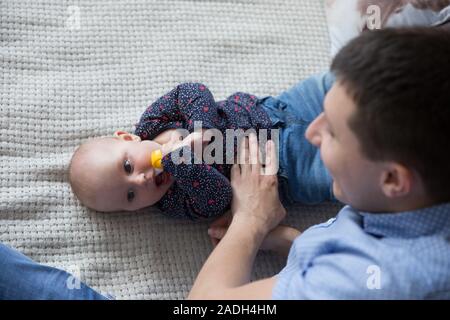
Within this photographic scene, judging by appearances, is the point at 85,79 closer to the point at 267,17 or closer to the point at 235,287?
the point at 267,17

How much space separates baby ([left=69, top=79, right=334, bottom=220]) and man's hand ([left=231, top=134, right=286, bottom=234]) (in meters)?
0.03

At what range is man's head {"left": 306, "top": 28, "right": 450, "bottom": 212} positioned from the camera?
68 centimetres

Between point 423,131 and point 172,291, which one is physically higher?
point 423,131

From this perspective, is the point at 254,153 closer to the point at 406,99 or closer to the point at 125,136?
the point at 125,136

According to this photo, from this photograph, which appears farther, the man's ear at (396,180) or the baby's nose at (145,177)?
the baby's nose at (145,177)

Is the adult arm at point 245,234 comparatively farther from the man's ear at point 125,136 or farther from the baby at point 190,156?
the man's ear at point 125,136

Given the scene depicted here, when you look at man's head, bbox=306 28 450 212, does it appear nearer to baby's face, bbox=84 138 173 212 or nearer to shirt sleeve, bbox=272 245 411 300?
shirt sleeve, bbox=272 245 411 300

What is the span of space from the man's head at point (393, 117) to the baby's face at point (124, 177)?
47 centimetres

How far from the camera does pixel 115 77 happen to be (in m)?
1.30

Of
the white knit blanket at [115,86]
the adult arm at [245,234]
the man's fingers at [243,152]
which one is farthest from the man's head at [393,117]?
the white knit blanket at [115,86]

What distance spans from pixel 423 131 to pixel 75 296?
0.74 metres

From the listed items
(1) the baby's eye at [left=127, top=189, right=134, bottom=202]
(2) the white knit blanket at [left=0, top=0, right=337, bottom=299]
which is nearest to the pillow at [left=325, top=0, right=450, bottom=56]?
(2) the white knit blanket at [left=0, top=0, right=337, bottom=299]

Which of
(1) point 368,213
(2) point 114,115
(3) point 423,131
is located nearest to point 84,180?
(2) point 114,115

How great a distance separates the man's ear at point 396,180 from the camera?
72cm
